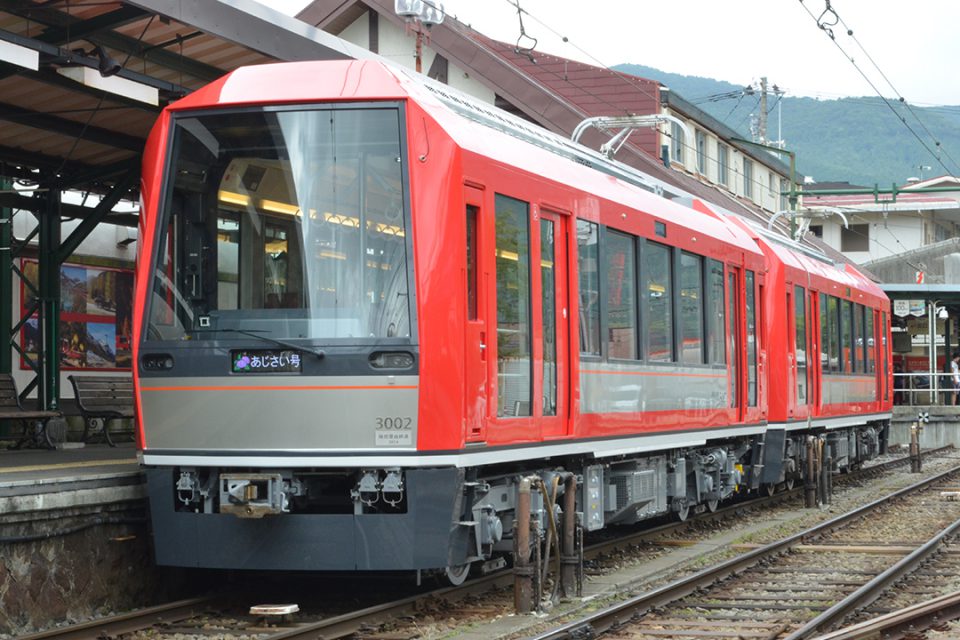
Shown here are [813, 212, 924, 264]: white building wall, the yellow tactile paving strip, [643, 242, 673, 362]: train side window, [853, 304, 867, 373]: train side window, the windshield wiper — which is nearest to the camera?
the windshield wiper

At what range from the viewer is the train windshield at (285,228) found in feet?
29.1

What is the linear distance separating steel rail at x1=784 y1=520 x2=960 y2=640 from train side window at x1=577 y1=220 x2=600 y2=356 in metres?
2.71

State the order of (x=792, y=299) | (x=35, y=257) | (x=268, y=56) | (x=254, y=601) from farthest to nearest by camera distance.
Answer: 1. (x=792, y=299)
2. (x=35, y=257)
3. (x=268, y=56)
4. (x=254, y=601)

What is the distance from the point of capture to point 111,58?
11164 millimetres

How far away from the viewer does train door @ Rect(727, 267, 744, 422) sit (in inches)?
613

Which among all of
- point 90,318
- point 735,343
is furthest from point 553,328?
point 90,318

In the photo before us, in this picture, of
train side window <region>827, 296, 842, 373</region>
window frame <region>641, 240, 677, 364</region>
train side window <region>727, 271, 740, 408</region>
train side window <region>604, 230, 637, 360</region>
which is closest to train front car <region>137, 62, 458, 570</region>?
train side window <region>604, 230, 637, 360</region>

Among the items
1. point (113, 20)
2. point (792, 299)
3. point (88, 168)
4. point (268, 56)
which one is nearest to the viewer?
point (113, 20)

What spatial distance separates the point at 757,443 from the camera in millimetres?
17406

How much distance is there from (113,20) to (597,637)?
614 centimetres

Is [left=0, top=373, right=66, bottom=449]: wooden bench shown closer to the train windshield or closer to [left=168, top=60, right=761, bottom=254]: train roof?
the train windshield

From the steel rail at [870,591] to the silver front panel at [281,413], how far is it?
2700mm

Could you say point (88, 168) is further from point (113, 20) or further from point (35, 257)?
point (113, 20)

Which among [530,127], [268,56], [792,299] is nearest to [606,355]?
[530,127]
